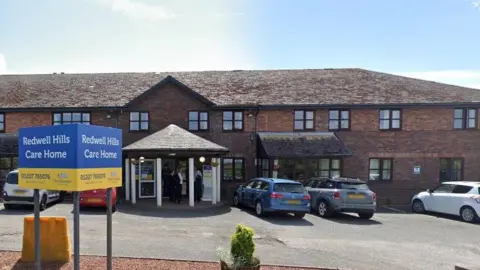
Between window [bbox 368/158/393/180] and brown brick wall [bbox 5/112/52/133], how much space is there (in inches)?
713

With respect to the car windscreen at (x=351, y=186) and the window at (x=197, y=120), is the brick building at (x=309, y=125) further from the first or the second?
the car windscreen at (x=351, y=186)

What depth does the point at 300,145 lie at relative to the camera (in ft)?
61.4

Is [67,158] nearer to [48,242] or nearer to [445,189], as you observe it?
[48,242]

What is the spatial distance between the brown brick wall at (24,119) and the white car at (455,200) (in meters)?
19.4

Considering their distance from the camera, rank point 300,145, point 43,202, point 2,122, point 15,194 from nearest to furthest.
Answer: point 15,194 → point 43,202 → point 300,145 → point 2,122

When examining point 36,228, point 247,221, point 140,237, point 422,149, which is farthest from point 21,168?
point 422,149

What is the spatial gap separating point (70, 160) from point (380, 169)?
1823 centimetres

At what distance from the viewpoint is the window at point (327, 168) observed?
1945 cm

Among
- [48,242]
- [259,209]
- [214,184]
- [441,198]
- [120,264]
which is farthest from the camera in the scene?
[214,184]

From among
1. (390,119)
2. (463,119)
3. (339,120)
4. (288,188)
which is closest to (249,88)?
(339,120)

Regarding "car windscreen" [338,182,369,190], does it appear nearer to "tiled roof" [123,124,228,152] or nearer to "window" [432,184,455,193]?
"window" [432,184,455,193]

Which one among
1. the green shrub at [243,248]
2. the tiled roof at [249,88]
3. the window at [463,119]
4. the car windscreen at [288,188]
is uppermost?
the tiled roof at [249,88]

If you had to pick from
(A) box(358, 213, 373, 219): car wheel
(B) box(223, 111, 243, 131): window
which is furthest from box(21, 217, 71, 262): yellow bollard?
(B) box(223, 111, 243, 131): window

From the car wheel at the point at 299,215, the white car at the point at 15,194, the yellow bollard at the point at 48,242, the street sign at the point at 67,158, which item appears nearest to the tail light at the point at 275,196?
the car wheel at the point at 299,215
